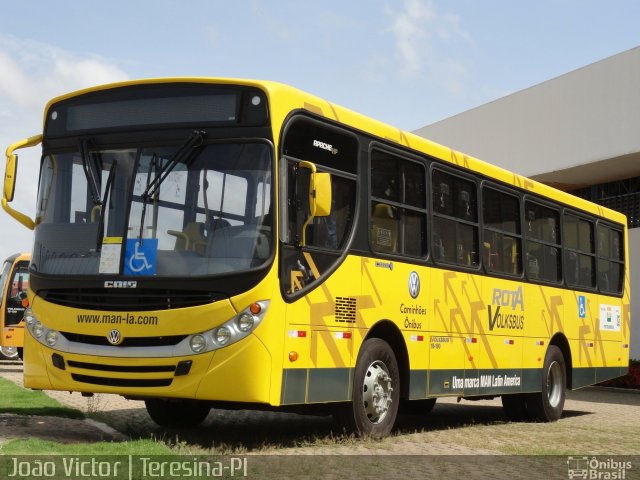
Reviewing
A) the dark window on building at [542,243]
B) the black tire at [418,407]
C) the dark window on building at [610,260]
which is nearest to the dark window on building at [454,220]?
the dark window on building at [542,243]

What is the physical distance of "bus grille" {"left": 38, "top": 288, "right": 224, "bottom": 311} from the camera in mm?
9266

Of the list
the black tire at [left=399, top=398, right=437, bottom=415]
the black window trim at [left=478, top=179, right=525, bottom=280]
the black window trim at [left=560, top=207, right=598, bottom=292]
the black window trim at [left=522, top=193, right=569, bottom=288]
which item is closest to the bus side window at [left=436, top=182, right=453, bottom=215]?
the black window trim at [left=478, top=179, right=525, bottom=280]

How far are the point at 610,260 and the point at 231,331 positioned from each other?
1075cm

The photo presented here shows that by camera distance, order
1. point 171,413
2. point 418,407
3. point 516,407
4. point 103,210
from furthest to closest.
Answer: point 516,407
point 418,407
point 171,413
point 103,210

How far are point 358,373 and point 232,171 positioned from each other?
2533 mm

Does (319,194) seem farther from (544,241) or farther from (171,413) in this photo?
(544,241)

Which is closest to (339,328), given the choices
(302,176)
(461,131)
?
(302,176)

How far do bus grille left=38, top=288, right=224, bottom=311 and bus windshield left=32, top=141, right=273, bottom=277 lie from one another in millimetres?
174

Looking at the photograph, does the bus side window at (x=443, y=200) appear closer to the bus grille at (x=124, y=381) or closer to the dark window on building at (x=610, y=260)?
the bus grille at (x=124, y=381)

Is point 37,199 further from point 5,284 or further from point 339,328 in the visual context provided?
point 5,284

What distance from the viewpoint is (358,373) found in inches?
416

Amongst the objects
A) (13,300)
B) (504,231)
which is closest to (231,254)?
(504,231)

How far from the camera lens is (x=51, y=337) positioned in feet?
32.6

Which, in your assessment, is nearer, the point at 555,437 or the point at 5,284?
the point at 555,437
